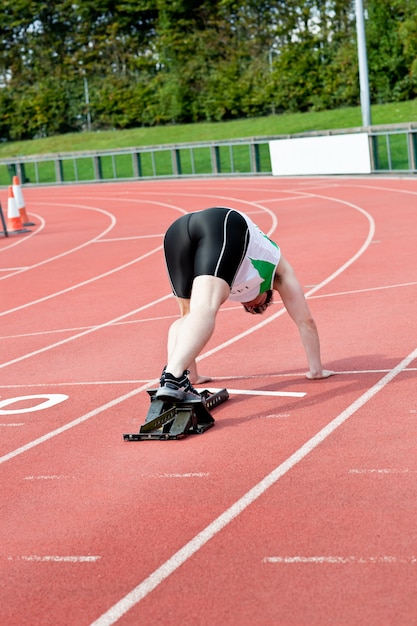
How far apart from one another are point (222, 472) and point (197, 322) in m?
1.23

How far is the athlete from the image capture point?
7.00 metres

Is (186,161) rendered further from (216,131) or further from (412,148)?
(412,148)

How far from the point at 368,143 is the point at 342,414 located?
25.7 meters

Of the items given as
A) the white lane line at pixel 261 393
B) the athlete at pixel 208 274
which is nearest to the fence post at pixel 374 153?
the white lane line at pixel 261 393

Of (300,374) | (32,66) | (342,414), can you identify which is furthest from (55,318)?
(32,66)

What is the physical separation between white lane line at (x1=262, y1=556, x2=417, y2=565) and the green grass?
131 ft

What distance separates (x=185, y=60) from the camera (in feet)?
217

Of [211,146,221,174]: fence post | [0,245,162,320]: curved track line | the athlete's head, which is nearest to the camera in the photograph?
the athlete's head

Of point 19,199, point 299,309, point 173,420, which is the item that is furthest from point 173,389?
point 19,199

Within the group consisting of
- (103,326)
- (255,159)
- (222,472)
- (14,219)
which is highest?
(255,159)

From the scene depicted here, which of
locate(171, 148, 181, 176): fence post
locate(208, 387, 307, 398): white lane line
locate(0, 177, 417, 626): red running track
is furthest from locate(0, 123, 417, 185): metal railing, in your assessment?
locate(208, 387, 307, 398): white lane line

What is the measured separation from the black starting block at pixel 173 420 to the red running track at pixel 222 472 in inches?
3.0

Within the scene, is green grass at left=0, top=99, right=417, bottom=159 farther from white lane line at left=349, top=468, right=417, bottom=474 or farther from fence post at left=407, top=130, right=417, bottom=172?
white lane line at left=349, top=468, right=417, bottom=474

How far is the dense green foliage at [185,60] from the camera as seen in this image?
5241 centimetres
